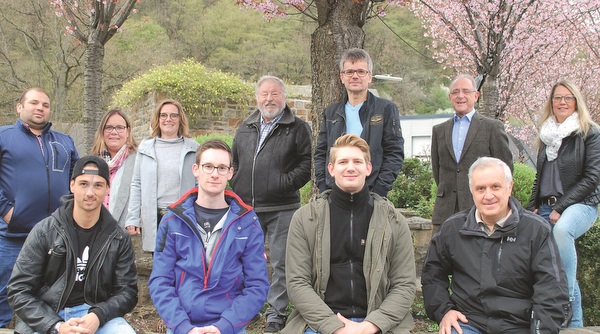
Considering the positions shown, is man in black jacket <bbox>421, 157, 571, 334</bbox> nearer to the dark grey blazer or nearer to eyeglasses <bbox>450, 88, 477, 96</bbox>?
the dark grey blazer

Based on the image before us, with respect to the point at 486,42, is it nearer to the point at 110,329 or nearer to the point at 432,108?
the point at 110,329

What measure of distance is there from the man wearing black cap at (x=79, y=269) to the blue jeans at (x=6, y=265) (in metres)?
0.89

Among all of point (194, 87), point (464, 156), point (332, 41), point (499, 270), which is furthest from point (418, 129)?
point (499, 270)

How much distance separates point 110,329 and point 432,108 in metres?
32.6

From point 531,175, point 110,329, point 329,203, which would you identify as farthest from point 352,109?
point 531,175

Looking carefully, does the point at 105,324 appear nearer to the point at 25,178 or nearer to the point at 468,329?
the point at 25,178

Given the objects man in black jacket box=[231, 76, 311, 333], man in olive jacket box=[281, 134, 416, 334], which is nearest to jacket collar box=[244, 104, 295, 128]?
man in black jacket box=[231, 76, 311, 333]

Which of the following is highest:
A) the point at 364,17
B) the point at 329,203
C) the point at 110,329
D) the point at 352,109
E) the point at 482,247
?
the point at 364,17

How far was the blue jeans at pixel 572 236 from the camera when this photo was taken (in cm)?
367

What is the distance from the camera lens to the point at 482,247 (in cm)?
298

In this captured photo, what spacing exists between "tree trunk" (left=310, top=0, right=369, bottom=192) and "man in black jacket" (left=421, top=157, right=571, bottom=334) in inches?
85.1

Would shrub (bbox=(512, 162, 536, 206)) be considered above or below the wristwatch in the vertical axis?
above

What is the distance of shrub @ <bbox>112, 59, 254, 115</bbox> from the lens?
11367mm

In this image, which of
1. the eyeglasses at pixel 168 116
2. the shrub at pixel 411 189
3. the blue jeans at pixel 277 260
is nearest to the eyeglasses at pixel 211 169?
the blue jeans at pixel 277 260
